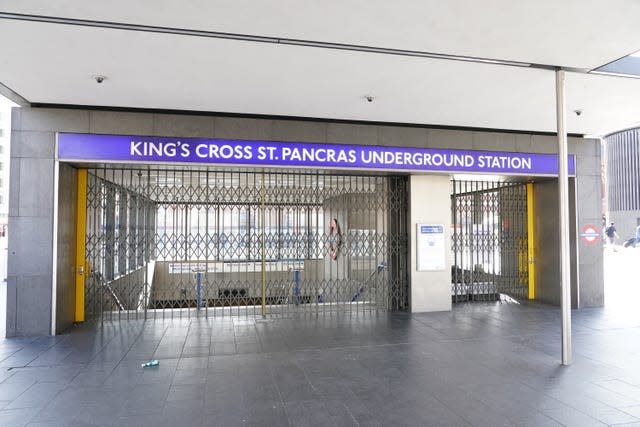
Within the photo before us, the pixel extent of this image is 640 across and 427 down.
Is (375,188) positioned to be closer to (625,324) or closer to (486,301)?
(486,301)

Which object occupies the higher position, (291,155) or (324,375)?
(291,155)

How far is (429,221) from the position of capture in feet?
28.0

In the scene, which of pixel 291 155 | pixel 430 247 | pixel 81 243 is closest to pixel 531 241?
pixel 430 247

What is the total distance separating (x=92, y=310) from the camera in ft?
25.7

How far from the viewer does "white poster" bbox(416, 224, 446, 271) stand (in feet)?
27.7

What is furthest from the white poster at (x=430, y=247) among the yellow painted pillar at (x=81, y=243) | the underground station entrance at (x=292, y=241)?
the yellow painted pillar at (x=81, y=243)

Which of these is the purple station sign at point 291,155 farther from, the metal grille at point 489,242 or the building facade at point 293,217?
the metal grille at point 489,242

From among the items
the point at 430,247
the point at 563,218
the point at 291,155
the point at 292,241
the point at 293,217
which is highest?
the point at 291,155

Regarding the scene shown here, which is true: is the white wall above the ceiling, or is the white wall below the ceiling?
below

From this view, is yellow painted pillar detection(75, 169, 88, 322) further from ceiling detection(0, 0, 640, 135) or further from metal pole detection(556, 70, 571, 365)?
metal pole detection(556, 70, 571, 365)

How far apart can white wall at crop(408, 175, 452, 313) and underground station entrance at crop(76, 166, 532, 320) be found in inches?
11.6

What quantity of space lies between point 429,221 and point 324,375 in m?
4.65

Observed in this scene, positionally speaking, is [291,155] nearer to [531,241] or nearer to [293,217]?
[293,217]

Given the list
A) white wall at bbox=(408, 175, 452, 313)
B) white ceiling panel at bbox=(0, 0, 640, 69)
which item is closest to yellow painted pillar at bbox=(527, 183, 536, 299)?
white wall at bbox=(408, 175, 452, 313)
